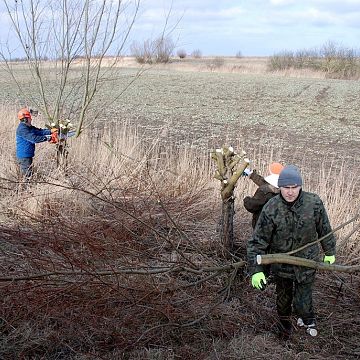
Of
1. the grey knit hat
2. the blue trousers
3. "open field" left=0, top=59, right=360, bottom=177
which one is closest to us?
the grey knit hat

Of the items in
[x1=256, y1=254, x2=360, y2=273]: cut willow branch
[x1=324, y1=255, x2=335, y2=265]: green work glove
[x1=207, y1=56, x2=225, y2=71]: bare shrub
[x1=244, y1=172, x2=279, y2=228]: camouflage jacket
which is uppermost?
[x1=207, y1=56, x2=225, y2=71]: bare shrub

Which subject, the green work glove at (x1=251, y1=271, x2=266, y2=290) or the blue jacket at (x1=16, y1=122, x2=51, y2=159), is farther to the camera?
the blue jacket at (x1=16, y1=122, x2=51, y2=159)

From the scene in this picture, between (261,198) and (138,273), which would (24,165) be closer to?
(261,198)

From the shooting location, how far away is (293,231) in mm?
3172

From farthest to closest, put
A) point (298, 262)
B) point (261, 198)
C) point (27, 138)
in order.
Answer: point (27, 138) → point (261, 198) → point (298, 262)

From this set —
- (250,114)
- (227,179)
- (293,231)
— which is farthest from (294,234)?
(250,114)

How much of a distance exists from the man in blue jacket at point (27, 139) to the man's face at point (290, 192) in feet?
13.2

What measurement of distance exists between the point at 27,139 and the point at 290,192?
4.45m

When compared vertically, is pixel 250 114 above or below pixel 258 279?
below

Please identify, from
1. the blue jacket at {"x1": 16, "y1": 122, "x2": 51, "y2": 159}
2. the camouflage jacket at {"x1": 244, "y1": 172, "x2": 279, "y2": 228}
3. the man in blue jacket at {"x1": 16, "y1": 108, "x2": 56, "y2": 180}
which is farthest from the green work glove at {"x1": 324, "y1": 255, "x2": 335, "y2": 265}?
the blue jacket at {"x1": 16, "y1": 122, "x2": 51, "y2": 159}

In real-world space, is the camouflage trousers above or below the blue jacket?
below

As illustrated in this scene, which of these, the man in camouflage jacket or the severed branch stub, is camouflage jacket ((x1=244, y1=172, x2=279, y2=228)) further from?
the man in camouflage jacket

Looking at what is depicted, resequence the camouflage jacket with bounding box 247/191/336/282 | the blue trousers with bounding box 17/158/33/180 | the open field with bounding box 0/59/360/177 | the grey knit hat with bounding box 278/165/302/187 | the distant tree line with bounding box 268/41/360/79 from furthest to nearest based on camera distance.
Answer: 1. the distant tree line with bounding box 268/41/360/79
2. the open field with bounding box 0/59/360/177
3. the blue trousers with bounding box 17/158/33/180
4. the camouflage jacket with bounding box 247/191/336/282
5. the grey knit hat with bounding box 278/165/302/187

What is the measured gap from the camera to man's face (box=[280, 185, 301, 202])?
3080mm
